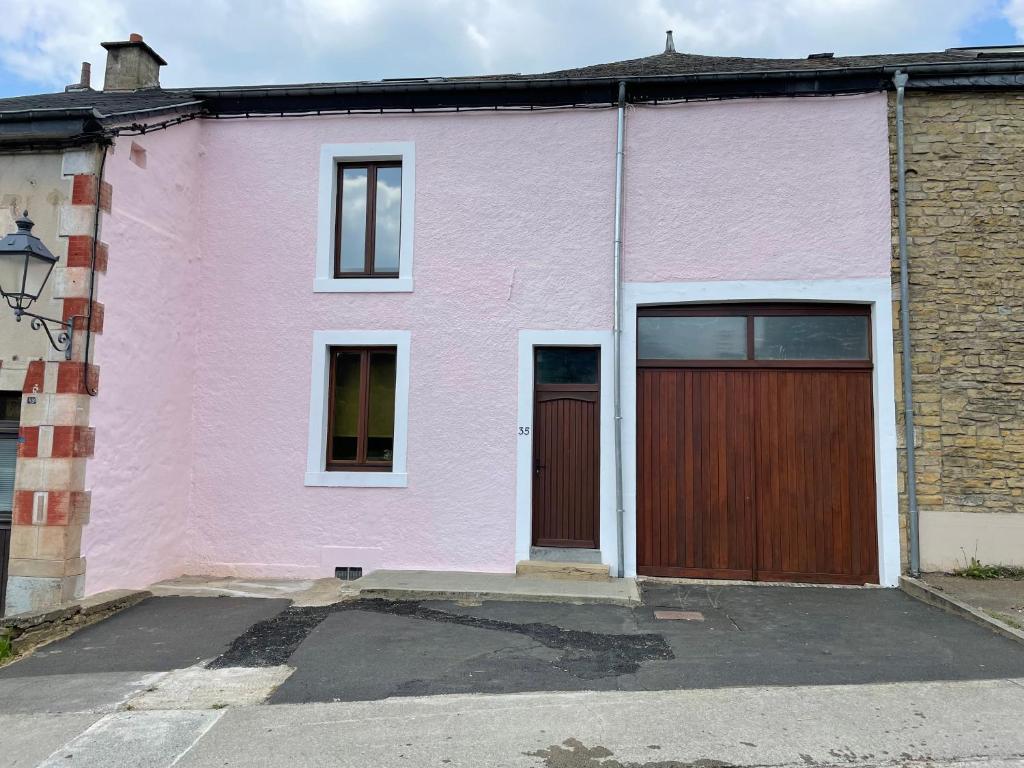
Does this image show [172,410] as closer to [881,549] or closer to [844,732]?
[844,732]

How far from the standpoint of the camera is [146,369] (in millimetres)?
7527

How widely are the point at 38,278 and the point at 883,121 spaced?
30.1 ft

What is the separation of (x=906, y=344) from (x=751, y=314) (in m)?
1.66

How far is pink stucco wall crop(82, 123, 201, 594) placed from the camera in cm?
693

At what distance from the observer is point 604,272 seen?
26.4 ft

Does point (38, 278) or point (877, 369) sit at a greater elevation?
point (38, 278)

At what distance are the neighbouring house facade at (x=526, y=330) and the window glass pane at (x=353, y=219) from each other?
0.25 feet

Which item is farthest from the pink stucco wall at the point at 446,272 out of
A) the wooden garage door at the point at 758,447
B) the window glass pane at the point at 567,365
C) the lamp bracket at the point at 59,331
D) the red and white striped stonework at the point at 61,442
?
the lamp bracket at the point at 59,331

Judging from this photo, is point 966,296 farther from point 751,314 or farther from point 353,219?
point 353,219

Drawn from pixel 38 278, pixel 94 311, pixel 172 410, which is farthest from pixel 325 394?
pixel 38 278

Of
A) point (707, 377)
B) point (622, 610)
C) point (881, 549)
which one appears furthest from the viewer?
point (707, 377)

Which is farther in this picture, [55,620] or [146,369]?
[146,369]

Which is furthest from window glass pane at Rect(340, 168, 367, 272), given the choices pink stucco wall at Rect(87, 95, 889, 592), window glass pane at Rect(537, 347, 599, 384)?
window glass pane at Rect(537, 347, 599, 384)

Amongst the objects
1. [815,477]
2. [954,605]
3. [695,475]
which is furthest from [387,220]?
[954,605]
